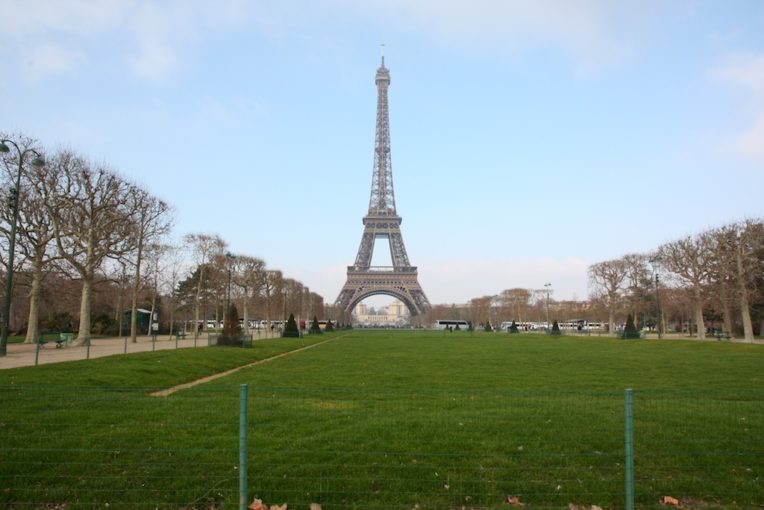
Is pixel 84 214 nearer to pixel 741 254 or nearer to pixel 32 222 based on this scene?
pixel 32 222

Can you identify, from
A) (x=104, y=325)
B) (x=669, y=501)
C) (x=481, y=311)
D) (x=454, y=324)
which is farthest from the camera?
(x=481, y=311)

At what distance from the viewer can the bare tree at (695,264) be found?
188 feet

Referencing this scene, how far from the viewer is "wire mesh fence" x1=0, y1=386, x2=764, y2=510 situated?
727cm

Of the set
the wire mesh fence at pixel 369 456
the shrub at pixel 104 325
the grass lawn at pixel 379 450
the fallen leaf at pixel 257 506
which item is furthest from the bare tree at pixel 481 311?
the fallen leaf at pixel 257 506

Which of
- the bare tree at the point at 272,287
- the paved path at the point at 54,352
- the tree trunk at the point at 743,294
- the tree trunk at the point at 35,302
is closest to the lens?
the paved path at the point at 54,352

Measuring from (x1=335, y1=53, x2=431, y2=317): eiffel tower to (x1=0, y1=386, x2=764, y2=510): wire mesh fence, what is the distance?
108 m

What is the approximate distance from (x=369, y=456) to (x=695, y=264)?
57.9 m

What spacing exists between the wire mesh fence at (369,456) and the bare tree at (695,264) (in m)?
51.1

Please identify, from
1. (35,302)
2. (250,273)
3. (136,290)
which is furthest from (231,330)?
(250,273)

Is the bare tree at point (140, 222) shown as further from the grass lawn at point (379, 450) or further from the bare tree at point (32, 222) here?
the grass lawn at point (379, 450)

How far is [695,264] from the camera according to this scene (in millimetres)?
57812

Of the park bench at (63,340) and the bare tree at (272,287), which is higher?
the bare tree at (272,287)

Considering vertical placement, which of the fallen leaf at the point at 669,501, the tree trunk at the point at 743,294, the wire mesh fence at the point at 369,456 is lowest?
the fallen leaf at the point at 669,501

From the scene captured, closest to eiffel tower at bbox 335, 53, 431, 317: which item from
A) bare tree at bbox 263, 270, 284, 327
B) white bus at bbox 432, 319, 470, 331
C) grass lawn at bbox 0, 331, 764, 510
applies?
white bus at bbox 432, 319, 470, 331
